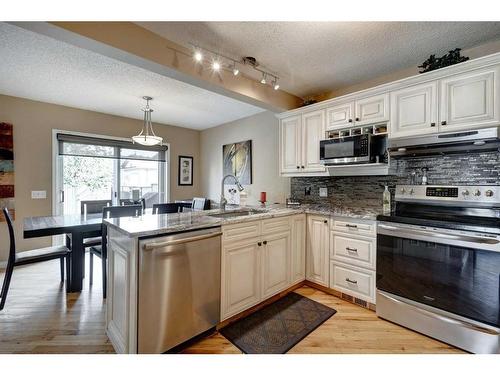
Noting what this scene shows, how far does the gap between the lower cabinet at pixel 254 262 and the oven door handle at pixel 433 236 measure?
3.07ft

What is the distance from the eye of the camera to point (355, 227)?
238cm

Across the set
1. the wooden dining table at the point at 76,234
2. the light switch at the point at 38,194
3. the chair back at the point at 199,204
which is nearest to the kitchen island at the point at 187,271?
the wooden dining table at the point at 76,234

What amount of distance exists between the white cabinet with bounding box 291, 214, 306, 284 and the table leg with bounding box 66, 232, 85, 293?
7.83ft

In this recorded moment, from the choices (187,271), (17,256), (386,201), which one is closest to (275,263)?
(187,271)

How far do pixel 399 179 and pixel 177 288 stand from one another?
2.40m

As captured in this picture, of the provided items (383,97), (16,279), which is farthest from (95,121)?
(383,97)

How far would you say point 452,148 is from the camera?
2107mm

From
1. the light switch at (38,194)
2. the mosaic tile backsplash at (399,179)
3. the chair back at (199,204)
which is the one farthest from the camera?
the chair back at (199,204)

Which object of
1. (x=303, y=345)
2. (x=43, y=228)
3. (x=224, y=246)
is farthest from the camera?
(x=43, y=228)

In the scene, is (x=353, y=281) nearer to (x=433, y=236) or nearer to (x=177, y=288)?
(x=433, y=236)

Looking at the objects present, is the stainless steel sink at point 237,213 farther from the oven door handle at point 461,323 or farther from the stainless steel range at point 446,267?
the oven door handle at point 461,323

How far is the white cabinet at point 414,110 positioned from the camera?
2072 mm
